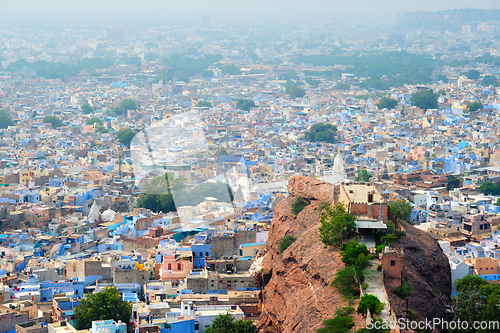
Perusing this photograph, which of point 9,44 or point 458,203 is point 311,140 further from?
point 9,44

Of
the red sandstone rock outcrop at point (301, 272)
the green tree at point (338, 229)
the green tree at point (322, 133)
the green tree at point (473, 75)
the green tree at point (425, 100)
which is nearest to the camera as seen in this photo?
the red sandstone rock outcrop at point (301, 272)

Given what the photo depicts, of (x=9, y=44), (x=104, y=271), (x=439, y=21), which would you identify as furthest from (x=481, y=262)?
(x=439, y=21)

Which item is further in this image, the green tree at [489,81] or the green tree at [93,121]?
the green tree at [489,81]

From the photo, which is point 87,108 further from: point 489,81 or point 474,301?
point 474,301

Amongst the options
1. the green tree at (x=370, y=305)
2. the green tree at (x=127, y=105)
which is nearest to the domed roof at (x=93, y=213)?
the green tree at (x=370, y=305)

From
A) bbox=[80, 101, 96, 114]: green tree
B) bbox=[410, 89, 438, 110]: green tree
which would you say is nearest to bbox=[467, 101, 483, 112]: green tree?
bbox=[410, 89, 438, 110]: green tree

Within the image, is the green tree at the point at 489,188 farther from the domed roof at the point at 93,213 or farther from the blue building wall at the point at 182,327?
the blue building wall at the point at 182,327
